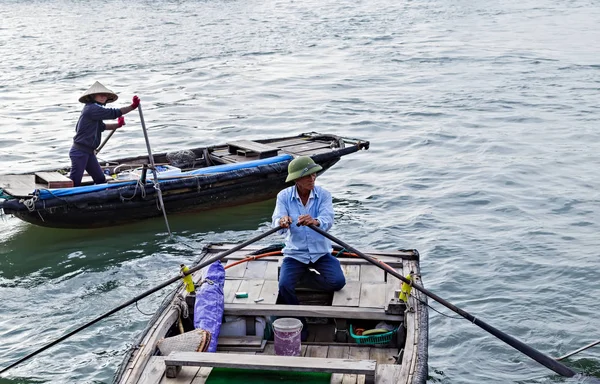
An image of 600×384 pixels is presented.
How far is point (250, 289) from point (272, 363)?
6.76 feet

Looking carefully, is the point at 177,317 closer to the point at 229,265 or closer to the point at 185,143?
the point at 229,265

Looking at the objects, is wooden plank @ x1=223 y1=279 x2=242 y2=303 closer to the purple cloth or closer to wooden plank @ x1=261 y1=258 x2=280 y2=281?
the purple cloth

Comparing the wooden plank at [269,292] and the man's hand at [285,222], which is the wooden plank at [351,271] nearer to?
the wooden plank at [269,292]

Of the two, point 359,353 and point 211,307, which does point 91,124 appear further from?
point 359,353

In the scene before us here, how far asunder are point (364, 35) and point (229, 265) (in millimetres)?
24401

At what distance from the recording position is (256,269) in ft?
27.9

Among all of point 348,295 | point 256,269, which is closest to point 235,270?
point 256,269

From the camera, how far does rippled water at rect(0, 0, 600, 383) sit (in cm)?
977

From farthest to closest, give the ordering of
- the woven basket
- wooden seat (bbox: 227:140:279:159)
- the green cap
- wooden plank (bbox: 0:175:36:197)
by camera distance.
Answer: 1. wooden seat (bbox: 227:140:279:159)
2. wooden plank (bbox: 0:175:36:197)
3. the green cap
4. the woven basket

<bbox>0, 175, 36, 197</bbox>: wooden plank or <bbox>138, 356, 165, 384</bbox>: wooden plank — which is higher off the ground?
<bbox>138, 356, 165, 384</bbox>: wooden plank

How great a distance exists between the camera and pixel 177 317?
7250 millimetres

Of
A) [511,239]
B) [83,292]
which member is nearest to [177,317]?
[83,292]

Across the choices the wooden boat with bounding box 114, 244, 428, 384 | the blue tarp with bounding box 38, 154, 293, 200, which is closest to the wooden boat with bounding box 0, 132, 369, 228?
the blue tarp with bounding box 38, 154, 293, 200

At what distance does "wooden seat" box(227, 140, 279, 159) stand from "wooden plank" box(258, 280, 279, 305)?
538cm
